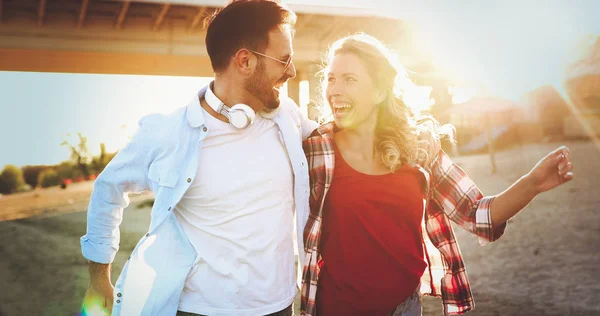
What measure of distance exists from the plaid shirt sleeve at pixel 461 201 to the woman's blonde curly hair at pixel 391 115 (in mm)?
113

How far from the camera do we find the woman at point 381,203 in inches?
86.8

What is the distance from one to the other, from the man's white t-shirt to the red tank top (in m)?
0.18

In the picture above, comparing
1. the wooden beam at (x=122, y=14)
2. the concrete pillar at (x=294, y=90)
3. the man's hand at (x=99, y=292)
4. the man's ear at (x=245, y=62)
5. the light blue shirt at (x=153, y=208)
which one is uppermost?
the wooden beam at (x=122, y=14)

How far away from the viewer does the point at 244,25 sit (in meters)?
2.28

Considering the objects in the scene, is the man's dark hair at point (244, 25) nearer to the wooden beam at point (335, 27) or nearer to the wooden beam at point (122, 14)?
the wooden beam at point (122, 14)

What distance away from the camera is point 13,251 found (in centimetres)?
916

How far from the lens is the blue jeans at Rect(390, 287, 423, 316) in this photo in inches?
88.4

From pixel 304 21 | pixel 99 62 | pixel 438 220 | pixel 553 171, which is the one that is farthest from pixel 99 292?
pixel 99 62

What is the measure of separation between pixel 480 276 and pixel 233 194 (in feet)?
19.5

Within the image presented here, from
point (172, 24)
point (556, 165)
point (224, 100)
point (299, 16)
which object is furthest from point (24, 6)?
point (556, 165)

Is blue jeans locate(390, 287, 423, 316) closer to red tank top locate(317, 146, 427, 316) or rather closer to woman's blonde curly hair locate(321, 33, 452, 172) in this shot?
red tank top locate(317, 146, 427, 316)

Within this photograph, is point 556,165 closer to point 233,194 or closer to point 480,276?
point 233,194

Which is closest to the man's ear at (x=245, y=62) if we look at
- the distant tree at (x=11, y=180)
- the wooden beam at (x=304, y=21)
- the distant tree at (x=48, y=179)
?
the wooden beam at (x=304, y=21)

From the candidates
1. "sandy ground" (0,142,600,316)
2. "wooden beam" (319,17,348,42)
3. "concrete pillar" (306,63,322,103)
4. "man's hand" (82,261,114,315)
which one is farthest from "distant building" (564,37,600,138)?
"man's hand" (82,261,114,315)
